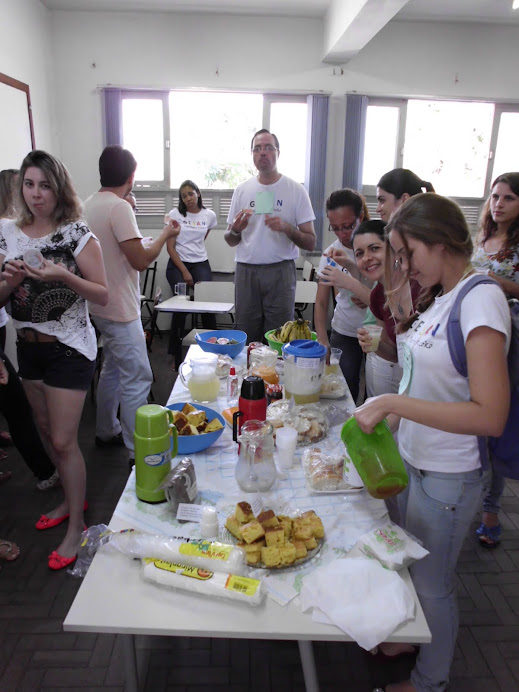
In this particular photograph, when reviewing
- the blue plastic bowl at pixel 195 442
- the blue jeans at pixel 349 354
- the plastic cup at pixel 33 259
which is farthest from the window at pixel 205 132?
the blue plastic bowl at pixel 195 442

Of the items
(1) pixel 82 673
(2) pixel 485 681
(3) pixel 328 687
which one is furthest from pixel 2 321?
(2) pixel 485 681

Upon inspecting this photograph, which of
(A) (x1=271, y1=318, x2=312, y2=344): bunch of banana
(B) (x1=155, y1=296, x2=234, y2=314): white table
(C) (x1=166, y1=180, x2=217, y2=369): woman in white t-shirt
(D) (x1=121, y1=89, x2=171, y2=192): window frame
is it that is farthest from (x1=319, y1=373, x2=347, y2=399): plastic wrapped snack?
(D) (x1=121, y1=89, x2=171, y2=192): window frame

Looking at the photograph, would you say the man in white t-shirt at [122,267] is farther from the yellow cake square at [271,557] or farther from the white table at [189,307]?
the yellow cake square at [271,557]

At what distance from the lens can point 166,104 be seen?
5.24m

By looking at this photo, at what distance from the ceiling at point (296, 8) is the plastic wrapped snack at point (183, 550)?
518cm

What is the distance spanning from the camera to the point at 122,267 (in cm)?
231

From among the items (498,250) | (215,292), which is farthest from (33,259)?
(215,292)

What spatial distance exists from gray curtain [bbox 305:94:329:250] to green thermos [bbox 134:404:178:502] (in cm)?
465

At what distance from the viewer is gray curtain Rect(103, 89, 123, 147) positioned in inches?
202

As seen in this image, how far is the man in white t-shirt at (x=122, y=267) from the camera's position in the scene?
7.26 feet

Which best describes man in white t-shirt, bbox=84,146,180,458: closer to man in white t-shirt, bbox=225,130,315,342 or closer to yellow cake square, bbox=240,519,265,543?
man in white t-shirt, bbox=225,130,315,342

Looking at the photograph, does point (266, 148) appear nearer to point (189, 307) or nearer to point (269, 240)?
point (269, 240)

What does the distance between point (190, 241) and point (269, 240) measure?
7.21 feet

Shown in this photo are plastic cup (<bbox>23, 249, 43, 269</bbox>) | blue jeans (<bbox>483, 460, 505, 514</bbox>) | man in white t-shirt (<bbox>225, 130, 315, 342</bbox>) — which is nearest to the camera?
plastic cup (<bbox>23, 249, 43, 269</bbox>)
